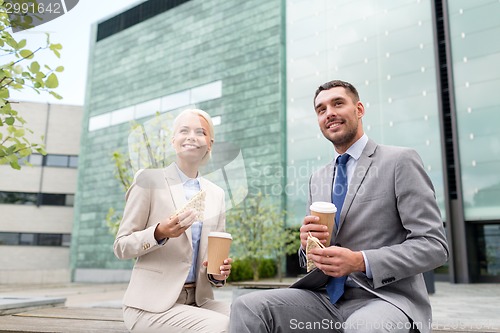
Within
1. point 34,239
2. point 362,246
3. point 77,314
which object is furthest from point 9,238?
point 362,246

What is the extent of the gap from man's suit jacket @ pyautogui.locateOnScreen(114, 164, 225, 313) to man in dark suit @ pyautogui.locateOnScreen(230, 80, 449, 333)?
0.44m

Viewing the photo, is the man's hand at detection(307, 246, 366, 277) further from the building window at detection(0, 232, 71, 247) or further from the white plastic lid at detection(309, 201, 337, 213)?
the building window at detection(0, 232, 71, 247)

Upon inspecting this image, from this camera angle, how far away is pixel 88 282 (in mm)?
26953

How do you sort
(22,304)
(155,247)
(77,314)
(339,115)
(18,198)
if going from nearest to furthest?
(155,247)
(339,115)
(77,314)
(22,304)
(18,198)

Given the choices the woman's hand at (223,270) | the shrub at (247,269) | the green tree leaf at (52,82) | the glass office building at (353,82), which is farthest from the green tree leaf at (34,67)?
the shrub at (247,269)

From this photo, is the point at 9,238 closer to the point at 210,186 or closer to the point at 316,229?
the point at 210,186

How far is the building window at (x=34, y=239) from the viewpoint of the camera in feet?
101

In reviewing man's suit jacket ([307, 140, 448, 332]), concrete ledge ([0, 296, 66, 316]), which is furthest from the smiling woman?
concrete ledge ([0, 296, 66, 316])

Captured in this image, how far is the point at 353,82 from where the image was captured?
61.2 ft

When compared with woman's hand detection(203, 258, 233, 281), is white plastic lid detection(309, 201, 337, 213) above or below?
above

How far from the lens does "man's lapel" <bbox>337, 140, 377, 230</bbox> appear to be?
224cm

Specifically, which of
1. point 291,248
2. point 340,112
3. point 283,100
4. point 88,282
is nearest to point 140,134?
point 340,112

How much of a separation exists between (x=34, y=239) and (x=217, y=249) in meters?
33.3

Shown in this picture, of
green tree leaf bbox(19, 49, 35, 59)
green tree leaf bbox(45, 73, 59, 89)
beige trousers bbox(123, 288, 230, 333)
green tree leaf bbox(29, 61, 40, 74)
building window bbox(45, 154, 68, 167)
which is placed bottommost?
beige trousers bbox(123, 288, 230, 333)
